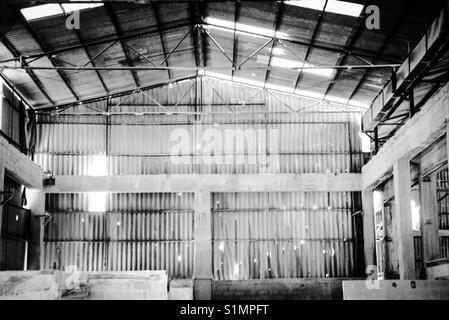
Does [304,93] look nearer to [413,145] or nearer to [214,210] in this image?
[214,210]

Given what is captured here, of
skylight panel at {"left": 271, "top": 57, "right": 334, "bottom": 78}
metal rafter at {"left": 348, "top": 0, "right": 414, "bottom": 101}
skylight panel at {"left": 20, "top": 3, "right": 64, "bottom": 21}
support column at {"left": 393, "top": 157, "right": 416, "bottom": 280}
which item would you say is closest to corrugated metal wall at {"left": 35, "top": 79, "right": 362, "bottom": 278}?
skylight panel at {"left": 271, "top": 57, "right": 334, "bottom": 78}

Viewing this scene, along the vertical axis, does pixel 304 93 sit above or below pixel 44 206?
above

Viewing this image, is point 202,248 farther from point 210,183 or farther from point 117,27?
point 117,27

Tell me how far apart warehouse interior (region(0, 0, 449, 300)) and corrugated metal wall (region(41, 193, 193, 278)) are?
7 cm

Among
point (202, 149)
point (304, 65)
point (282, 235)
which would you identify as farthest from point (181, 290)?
point (304, 65)

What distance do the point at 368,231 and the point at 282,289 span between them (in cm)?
505

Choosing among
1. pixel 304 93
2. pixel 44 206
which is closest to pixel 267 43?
pixel 304 93

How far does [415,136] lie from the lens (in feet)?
65.6

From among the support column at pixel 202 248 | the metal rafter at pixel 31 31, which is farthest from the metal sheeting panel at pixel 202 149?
the metal rafter at pixel 31 31

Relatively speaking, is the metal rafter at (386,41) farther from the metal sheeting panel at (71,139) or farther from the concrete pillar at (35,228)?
the concrete pillar at (35,228)

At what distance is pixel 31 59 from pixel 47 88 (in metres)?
3.39

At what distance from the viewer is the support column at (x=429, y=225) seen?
2250cm

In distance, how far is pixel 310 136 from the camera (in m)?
29.1

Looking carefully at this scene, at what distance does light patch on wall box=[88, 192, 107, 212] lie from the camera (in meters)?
28.3
